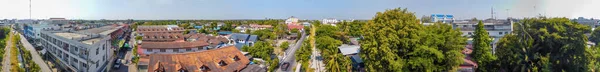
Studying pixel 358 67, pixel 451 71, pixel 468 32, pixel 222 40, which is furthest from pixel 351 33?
pixel 451 71

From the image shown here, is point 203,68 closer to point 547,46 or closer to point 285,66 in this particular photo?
point 285,66

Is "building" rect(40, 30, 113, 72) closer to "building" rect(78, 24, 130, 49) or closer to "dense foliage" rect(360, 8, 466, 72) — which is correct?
"building" rect(78, 24, 130, 49)

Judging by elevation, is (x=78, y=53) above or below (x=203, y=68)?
above

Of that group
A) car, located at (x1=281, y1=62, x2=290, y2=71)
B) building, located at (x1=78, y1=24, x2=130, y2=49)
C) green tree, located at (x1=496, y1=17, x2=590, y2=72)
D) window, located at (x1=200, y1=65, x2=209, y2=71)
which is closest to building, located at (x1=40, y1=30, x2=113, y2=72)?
building, located at (x1=78, y1=24, x2=130, y2=49)

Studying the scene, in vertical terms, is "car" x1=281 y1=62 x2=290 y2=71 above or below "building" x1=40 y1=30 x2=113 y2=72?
below

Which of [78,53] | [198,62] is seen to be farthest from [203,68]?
[78,53]

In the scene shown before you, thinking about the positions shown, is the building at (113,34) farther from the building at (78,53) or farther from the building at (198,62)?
the building at (198,62)

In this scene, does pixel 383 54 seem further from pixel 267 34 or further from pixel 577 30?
pixel 267 34
